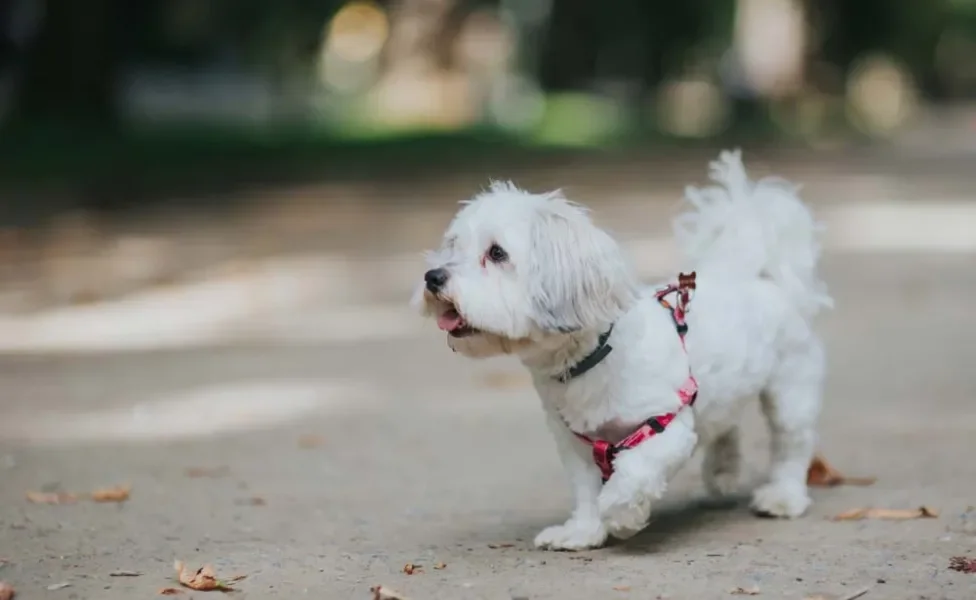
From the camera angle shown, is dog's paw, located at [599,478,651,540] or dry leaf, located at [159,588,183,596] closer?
dry leaf, located at [159,588,183,596]

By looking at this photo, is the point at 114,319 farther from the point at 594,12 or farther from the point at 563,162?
the point at 594,12

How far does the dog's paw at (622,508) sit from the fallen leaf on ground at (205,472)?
2.31 metres

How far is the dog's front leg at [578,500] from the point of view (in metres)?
5.19

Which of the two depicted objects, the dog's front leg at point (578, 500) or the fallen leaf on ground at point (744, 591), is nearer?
the fallen leaf on ground at point (744, 591)

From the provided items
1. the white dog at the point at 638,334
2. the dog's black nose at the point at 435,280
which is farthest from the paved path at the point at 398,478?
Result: the dog's black nose at the point at 435,280

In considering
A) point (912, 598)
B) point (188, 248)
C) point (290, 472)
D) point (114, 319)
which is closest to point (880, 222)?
point (188, 248)

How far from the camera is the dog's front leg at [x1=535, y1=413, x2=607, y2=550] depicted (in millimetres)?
5188

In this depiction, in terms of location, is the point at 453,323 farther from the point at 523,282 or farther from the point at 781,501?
the point at 781,501

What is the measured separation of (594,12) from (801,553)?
37.2 meters

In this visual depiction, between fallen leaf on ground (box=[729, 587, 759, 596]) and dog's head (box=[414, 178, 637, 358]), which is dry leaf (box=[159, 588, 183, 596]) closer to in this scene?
dog's head (box=[414, 178, 637, 358])

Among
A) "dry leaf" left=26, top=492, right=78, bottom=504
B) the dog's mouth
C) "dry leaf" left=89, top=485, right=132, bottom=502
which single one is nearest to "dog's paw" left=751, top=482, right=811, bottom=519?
the dog's mouth

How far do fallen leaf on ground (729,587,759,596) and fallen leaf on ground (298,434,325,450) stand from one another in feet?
10.4

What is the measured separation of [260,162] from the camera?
2520 cm

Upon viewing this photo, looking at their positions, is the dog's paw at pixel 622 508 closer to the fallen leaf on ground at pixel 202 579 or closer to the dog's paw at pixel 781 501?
the dog's paw at pixel 781 501
